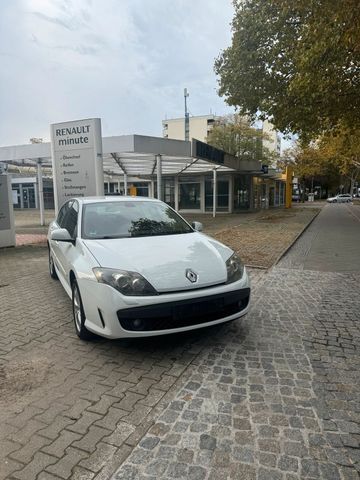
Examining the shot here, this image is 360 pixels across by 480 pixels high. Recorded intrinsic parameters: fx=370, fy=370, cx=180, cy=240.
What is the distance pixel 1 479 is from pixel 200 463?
46.9 inches

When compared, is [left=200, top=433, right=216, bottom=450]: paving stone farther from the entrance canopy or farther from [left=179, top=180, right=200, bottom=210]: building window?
[left=179, top=180, right=200, bottom=210]: building window

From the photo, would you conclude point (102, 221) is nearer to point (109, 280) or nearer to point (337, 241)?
point (109, 280)

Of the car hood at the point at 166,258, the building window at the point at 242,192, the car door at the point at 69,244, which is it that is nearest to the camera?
the car hood at the point at 166,258

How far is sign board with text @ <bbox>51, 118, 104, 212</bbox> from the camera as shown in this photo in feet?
35.8

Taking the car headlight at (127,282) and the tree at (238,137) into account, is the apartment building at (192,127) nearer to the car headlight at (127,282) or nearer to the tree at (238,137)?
the tree at (238,137)

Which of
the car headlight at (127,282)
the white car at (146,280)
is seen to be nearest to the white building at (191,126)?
the white car at (146,280)

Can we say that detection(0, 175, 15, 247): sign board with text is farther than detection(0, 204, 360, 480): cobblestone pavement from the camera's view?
Yes

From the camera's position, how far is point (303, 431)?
8.54ft

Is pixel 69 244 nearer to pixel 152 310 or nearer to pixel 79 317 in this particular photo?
pixel 79 317

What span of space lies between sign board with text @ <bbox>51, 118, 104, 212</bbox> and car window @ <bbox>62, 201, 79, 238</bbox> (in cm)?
521

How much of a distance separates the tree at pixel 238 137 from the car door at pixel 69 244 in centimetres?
3922

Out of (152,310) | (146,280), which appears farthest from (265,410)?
(146,280)

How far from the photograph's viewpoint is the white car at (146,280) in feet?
11.5

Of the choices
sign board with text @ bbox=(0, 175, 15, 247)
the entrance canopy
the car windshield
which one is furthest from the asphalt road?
sign board with text @ bbox=(0, 175, 15, 247)
